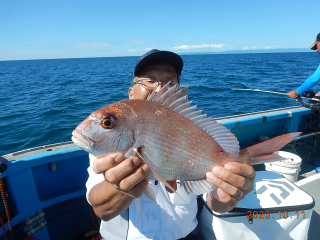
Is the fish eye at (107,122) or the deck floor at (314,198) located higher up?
the fish eye at (107,122)

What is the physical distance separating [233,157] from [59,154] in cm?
244

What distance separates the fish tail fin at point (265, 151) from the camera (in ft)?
4.54

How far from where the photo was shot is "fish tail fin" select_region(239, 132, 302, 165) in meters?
1.38

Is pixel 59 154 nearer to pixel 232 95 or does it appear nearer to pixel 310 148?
pixel 310 148

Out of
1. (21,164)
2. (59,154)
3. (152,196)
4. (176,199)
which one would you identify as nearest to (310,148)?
(176,199)

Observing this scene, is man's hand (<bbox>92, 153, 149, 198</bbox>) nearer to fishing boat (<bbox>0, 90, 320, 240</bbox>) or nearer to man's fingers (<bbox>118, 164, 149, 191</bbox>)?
man's fingers (<bbox>118, 164, 149, 191</bbox>)

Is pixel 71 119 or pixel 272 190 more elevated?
pixel 272 190

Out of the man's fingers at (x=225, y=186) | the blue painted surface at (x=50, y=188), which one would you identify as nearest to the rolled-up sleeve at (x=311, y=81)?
the man's fingers at (x=225, y=186)

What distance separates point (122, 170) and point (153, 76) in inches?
46.5

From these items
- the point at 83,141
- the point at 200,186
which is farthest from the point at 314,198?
the point at 83,141

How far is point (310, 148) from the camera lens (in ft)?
18.3

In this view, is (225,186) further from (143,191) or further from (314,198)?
(314,198)

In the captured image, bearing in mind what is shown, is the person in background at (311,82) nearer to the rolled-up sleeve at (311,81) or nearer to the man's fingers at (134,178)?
the rolled-up sleeve at (311,81)

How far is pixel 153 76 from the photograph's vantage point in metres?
2.14
